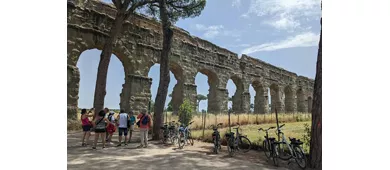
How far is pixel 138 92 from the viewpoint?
9734 mm

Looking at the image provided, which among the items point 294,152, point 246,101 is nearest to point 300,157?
point 294,152

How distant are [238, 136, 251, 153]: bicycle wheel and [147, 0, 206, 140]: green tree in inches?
82.7

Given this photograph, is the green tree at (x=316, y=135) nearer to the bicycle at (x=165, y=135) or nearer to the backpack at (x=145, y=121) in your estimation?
the backpack at (x=145, y=121)

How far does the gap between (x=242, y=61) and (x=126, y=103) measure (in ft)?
22.8

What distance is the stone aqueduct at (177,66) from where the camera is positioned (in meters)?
8.16

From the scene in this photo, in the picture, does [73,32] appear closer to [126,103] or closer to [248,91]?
[126,103]

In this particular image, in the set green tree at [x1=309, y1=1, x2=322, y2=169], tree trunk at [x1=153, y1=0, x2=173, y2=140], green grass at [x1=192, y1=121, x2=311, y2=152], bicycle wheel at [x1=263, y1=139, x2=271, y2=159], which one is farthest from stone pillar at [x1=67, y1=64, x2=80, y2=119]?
green tree at [x1=309, y1=1, x2=322, y2=169]

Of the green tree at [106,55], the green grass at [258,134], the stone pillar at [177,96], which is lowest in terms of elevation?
the green grass at [258,134]

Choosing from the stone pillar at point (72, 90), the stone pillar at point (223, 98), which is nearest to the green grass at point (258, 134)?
the stone pillar at point (72, 90)

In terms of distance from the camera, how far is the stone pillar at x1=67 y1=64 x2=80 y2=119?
7574mm

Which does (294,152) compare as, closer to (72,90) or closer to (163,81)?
(163,81)

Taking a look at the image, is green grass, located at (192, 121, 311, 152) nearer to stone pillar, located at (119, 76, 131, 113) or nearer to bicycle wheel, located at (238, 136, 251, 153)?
bicycle wheel, located at (238, 136, 251, 153)

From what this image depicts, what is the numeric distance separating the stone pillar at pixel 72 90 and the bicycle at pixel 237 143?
415cm

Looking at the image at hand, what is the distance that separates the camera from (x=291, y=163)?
465cm
